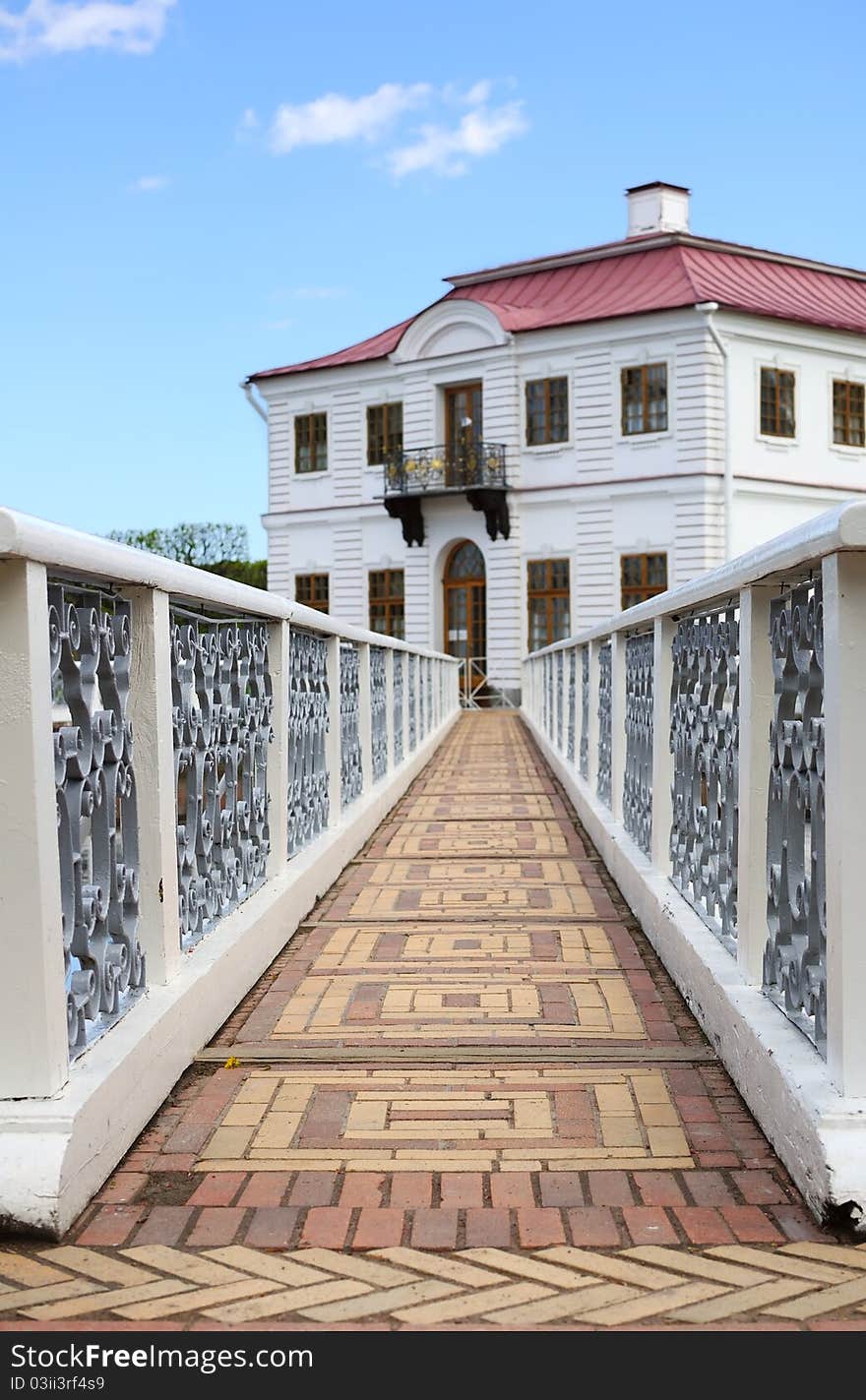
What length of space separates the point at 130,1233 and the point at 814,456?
29.4 meters

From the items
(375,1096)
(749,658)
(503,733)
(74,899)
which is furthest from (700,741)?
(503,733)

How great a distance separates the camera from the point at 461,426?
31.5m

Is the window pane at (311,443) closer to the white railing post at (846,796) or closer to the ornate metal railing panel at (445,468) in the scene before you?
the ornate metal railing panel at (445,468)

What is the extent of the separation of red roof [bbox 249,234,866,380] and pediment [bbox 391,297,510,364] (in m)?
0.22

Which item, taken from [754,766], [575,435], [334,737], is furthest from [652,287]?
[754,766]

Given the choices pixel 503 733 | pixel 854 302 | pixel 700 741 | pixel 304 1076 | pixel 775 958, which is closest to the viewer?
pixel 775 958

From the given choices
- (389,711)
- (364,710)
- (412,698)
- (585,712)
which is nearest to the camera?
(364,710)

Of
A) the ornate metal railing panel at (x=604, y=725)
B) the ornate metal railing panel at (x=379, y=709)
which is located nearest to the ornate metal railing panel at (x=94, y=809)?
the ornate metal railing panel at (x=604, y=725)

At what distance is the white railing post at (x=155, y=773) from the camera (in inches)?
134

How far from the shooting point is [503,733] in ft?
61.0

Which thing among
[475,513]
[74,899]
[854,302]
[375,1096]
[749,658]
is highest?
[854,302]

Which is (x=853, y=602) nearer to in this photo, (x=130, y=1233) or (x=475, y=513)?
(x=130, y=1233)

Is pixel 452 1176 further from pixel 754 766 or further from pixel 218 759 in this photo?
pixel 218 759

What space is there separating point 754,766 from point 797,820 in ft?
1.32
